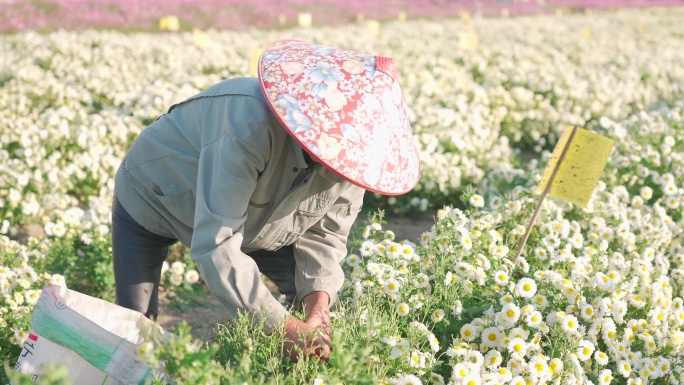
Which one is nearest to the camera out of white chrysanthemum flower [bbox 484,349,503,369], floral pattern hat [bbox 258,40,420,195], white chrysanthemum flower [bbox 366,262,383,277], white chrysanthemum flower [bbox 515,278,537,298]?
floral pattern hat [bbox 258,40,420,195]

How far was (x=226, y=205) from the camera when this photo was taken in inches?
72.4

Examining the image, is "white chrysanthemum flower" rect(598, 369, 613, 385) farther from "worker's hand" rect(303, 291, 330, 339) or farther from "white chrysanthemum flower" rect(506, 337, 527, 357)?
"worker's hand" rect(303, 291, 330, 339)

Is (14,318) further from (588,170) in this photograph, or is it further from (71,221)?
(588,170)

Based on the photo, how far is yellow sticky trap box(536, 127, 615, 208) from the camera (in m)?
2.95

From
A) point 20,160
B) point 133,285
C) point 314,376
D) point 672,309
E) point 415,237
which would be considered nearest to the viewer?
point 314,376

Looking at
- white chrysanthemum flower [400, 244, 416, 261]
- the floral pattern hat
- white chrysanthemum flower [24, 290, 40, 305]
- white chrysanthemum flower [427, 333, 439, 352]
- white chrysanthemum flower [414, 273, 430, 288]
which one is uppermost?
the floral pattern hat

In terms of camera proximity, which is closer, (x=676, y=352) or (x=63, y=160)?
(x=676, y=352)

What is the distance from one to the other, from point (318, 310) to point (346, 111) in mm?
706

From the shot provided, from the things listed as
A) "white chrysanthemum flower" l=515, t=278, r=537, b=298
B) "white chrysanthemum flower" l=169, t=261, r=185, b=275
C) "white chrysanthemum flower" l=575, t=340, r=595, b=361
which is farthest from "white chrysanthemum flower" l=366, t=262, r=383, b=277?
"white chrysanthemum flower" l=169, t=261, r=185, b=275

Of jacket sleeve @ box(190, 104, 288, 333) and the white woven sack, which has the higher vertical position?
jacket sleeve @ box(190, 104, 288, 333)

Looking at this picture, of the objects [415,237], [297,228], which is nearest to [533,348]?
[297,228]

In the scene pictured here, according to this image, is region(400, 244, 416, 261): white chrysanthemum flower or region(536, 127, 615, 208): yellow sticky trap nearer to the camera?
region(400, 244, 416, 261): white chrysanthemum flower

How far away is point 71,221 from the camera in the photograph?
358 centimetres

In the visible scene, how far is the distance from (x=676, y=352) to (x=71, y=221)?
2.80 meters
